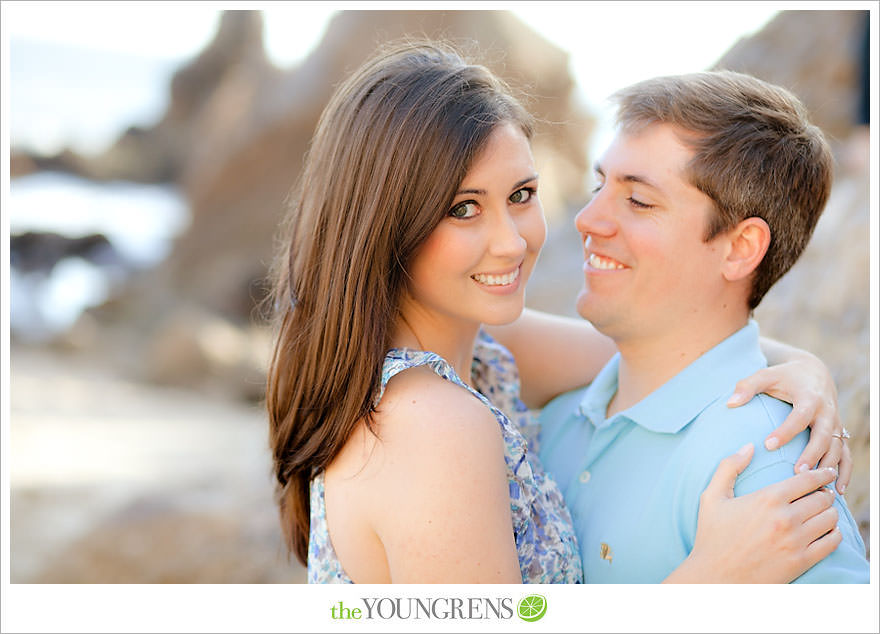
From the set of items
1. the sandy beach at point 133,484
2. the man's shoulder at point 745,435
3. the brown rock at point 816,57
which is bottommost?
the sandy beach at point 133,484

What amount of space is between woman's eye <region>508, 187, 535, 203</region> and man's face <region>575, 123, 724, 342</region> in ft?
0.87

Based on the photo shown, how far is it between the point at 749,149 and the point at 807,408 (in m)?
0.74

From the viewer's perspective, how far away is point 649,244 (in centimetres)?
231

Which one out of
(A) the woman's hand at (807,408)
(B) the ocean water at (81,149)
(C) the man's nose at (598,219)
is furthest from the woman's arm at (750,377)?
(B) the ocean water at (81,149)

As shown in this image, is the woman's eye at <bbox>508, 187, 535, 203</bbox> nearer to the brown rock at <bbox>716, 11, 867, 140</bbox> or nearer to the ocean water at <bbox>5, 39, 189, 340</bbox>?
the brown rock at <bbox>716, 11, 867, 140</bbox>

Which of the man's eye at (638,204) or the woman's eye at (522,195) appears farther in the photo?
the man's eye at (638,204)

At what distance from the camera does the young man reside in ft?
7.27

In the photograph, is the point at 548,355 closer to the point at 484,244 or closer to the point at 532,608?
the point at 484,244

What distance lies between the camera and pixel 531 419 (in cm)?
266

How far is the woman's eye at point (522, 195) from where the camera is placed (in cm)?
218

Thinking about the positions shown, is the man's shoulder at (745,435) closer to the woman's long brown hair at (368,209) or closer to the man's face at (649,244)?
the man's face at (649,244)

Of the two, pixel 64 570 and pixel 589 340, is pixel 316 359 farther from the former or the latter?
pixel 64 570

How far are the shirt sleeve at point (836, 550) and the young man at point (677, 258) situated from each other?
21 centimetres

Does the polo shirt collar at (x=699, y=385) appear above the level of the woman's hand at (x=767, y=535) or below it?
above
